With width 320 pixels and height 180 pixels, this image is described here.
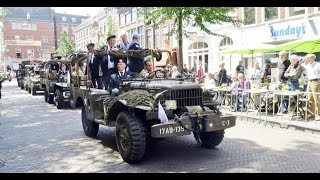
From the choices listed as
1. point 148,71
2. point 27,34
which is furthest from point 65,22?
point 148,71

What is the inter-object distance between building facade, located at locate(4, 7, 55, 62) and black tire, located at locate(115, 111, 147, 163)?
221ft

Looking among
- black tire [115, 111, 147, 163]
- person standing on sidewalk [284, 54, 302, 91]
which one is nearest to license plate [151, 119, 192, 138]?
black tire [115, 111, 147, 163]

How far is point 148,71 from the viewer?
781cm

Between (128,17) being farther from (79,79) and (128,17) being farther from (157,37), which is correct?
(79,79)

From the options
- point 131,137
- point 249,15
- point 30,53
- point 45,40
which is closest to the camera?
point 131,137

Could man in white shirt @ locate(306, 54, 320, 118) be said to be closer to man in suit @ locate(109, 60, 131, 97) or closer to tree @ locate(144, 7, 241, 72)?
man in suit @ locate(109, 60, 131, 97)

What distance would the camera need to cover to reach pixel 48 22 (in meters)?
76.6

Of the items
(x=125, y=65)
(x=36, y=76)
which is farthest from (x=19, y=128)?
(x=36, y=76)

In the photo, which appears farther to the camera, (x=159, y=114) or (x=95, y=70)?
(x=95, y=70)

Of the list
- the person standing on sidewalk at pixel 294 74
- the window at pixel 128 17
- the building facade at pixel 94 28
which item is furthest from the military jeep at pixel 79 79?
the building facade at pixel 94 28

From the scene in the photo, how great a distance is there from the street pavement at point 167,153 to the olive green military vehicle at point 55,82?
173 inches

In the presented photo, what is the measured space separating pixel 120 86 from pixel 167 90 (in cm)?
135

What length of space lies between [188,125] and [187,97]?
2.14ft

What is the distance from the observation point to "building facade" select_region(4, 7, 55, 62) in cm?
7125
